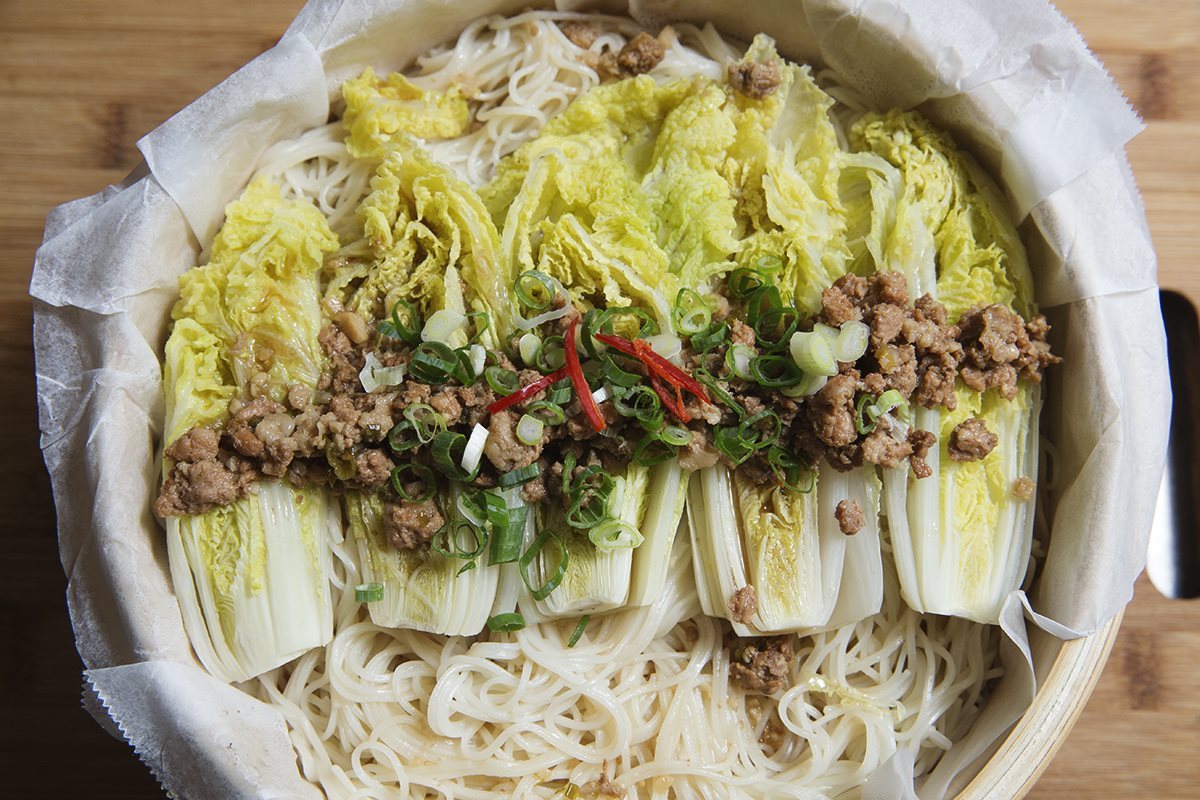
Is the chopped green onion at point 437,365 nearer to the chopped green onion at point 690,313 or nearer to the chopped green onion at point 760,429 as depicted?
the chopped green onion at point 690,313

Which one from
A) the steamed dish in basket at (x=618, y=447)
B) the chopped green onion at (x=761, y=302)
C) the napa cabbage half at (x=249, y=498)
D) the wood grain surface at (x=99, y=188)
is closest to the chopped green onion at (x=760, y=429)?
the steamed dish in basket at (x=618, y=447)

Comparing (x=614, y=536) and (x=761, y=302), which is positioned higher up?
(x=761, y=302)

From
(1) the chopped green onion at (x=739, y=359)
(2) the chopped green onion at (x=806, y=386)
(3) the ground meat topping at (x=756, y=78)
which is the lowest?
(2) the chopped green onion at (x=806, y=386)

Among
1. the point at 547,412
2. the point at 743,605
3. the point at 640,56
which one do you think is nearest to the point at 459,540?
the point at 547,412

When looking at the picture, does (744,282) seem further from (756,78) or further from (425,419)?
(425,419)

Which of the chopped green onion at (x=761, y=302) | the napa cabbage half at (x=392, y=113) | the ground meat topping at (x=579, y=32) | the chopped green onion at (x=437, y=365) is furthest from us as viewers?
the ground meat topping at (x=579, y=32)

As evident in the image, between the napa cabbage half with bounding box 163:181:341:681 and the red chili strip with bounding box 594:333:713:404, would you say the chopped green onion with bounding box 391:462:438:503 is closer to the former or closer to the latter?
the napa cabbage half with bounding box 163:181:341:681

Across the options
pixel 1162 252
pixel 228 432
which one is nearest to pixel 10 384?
pixel 228 432
